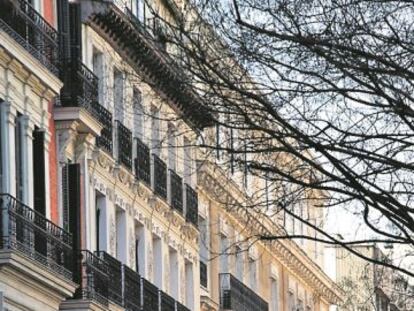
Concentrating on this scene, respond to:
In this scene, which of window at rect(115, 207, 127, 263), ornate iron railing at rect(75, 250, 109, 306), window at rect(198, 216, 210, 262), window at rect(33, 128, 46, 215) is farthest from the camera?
window at rect(198, 216, 210, 262)

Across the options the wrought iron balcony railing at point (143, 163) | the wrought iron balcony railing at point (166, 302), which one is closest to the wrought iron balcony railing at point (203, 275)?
the wrought iron balcony railing at point (166, 302)

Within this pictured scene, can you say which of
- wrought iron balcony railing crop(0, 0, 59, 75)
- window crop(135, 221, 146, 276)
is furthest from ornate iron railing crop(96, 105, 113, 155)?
window crop(135, 221, 146, 276)

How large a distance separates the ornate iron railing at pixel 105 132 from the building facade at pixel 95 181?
0.04 meters

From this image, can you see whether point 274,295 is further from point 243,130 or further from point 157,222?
point 243,130

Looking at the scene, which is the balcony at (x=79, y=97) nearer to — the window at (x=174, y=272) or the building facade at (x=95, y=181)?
the building facade at (x=95, y=181)

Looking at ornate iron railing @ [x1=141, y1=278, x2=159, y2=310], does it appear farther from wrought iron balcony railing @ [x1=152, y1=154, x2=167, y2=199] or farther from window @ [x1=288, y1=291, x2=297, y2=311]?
window @ [x1=288, y1=291, x2=297, y2=311]

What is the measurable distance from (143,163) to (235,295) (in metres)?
13.4

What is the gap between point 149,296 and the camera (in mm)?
48125

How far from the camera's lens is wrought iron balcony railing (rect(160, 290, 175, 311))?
49.7 metres

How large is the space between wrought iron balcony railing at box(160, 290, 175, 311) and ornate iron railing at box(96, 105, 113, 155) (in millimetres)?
5605

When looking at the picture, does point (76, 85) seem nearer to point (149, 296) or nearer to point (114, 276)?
point (114, 276)

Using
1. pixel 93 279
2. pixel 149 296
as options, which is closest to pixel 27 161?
pixel 93 279

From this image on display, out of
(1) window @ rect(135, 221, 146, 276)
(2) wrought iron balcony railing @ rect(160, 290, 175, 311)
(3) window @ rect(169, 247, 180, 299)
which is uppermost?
(3) window @ rect(169, 247, 180, 299)

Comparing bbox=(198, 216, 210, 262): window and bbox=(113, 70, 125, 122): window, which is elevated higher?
bbox=(198, 216, 210, 262): window
